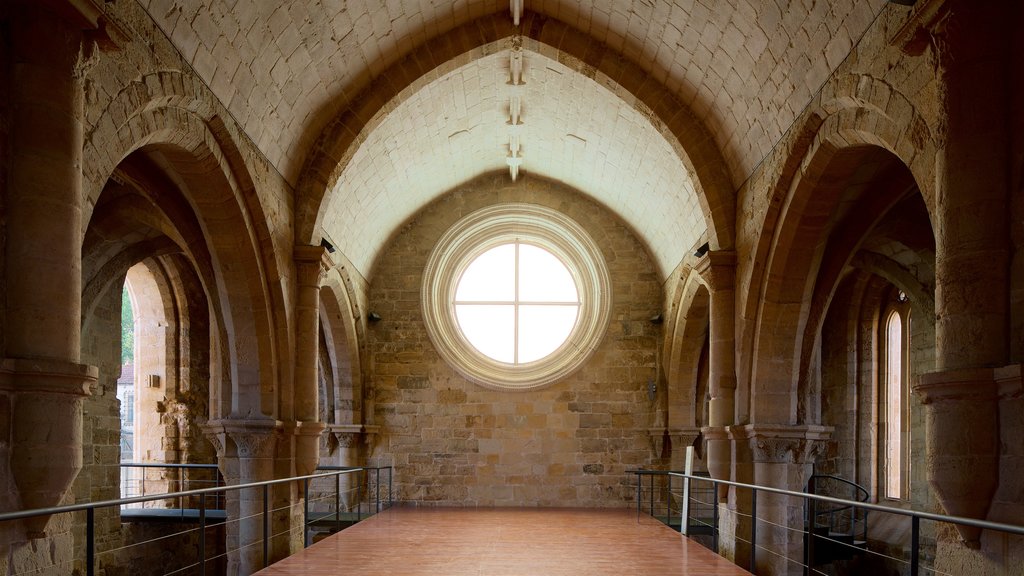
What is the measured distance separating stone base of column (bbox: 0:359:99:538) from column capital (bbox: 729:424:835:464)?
18.6 ft

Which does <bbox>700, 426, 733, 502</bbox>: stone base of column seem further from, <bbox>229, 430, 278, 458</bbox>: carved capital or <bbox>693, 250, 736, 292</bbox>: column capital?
<bbox>229, 430, 278, 458</bbox>: carved capital

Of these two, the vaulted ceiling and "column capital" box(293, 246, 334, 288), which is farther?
"column capital" box(293, 246, 334, 288)

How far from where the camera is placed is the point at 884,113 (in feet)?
18.3

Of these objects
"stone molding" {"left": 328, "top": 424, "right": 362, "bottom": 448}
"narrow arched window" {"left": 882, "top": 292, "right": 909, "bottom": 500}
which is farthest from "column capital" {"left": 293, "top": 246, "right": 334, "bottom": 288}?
"narrow arched window" {"left": 882, "top": 292, "right": 909, "bottom": 500}

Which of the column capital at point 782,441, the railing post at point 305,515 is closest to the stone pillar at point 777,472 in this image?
the column capital at point 782,441

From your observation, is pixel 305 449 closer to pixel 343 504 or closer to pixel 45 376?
pixel 343 504

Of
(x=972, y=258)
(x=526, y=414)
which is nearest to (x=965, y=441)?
(x=972, y=258)

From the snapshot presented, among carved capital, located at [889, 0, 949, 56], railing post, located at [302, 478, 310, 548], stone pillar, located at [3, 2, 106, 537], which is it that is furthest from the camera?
railing post, located at [302, 478, 310, 548]

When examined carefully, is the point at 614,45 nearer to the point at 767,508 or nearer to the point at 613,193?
the point at 613,193

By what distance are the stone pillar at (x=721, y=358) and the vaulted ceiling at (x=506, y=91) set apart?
85 cm

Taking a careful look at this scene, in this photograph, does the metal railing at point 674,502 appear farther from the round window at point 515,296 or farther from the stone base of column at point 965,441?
the stone base of column at point 965,441

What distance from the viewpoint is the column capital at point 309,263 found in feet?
30.3

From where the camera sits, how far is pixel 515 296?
13891 mm

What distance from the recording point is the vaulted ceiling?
6648 millimetres
